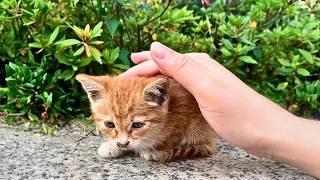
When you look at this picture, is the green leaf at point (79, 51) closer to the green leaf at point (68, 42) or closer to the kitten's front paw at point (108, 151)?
the green leaf at point (68, 42)

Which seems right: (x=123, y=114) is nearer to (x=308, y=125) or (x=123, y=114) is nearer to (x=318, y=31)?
(x=308, y=125)

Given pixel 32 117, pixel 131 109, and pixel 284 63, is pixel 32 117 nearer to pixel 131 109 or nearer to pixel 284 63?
pixel 131 109

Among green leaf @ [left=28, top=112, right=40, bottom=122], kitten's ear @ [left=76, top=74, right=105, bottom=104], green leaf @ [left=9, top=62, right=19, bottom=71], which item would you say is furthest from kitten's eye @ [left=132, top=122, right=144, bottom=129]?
green leaf @ [left=9, top=62, right=19, bottom=71]

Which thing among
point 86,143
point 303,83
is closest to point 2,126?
point 86,143

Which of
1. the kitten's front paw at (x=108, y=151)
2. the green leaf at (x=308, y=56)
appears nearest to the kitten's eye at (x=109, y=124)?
the kitten's front paw at (x=108, y=151)

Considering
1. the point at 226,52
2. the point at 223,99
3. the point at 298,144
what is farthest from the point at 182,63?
the point at 226,52

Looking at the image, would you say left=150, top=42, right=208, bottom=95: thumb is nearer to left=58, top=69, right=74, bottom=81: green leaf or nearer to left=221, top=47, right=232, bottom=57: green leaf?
left=58, top=69, right=74, bottom=81: green leaf
